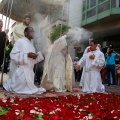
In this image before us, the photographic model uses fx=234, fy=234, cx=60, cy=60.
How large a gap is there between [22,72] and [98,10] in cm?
1400

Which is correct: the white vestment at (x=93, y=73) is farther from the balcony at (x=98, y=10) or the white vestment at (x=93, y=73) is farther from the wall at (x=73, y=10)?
the balcony at (x=98, y=10)

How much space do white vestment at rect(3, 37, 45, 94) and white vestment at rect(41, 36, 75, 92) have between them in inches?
28.3

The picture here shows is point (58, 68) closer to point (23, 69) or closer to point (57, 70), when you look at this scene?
point (57, 70)

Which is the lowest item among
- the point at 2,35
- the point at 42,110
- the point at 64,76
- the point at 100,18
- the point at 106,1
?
the point at 42,110

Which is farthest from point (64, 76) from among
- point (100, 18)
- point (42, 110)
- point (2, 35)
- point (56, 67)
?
point (100, 18)

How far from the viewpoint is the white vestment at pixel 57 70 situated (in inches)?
245

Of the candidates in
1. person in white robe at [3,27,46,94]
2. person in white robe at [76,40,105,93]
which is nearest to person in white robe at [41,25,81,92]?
person in white robe at [76,40,105,93]

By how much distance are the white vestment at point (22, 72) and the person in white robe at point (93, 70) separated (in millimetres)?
1515

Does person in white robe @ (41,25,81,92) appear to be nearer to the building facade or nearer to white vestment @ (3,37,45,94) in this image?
white vestment @ (3,37,45,94)

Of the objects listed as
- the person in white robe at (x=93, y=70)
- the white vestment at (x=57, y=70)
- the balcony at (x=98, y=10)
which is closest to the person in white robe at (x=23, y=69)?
the white vestment at (x=57, y=70)

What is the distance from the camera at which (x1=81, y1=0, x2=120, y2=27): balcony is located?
53.7ft

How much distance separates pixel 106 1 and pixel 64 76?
12362 millimetres

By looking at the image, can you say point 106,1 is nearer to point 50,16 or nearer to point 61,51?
point 50,16

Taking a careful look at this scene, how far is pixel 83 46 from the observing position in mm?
20719
